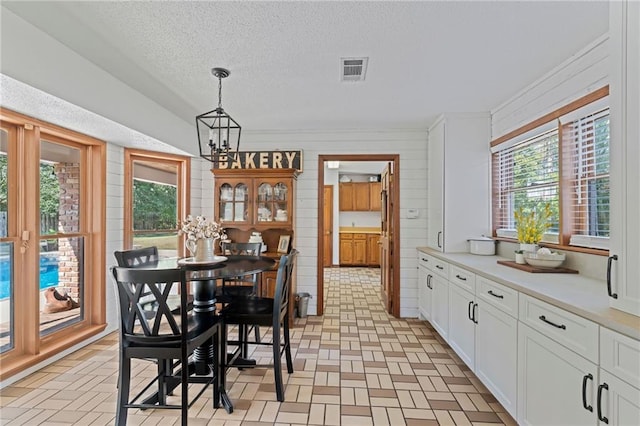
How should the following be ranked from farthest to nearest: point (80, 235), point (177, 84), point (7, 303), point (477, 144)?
point (477, 144) → point (80, 235) → point (177, 84) → point (7, 303)

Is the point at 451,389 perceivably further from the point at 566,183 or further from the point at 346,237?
the point at 346,237

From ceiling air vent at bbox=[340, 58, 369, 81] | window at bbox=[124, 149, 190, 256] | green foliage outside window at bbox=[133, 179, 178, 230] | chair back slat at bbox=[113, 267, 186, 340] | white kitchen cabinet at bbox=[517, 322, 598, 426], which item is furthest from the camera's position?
green foliage outside window at bbox=[133, 179, 178, 230]

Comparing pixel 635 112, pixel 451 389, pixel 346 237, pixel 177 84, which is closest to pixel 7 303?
pixel 177 84

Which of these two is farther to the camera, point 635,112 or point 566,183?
point 566,183

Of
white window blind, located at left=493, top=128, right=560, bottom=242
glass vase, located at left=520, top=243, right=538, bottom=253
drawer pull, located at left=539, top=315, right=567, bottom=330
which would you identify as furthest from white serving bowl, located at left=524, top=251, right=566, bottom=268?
drawer pull, located at left=539, top=315, right=567, bottom=330

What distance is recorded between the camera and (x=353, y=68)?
8.34 ft

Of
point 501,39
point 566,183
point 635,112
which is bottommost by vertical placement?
point 566,183

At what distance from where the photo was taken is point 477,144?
3596mm

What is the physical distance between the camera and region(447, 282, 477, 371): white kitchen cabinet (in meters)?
2.53

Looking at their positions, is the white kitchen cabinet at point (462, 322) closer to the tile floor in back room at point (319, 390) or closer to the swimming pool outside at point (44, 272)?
the tile floor in back room at point (319, 390)

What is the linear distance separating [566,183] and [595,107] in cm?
57

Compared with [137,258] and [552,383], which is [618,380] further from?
[137,258]

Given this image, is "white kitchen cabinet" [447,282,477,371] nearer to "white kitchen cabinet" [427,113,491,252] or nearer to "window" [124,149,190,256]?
"white kitchen cabinet" [427,113,491,252]

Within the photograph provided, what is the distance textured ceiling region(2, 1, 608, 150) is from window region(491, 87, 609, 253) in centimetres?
→ 45
